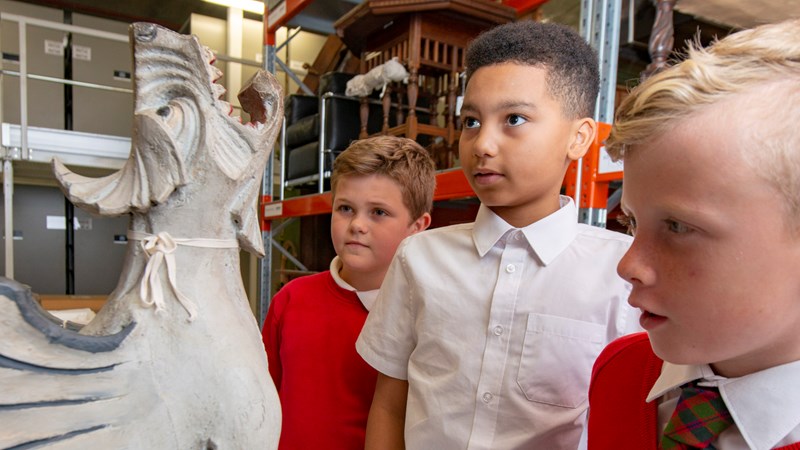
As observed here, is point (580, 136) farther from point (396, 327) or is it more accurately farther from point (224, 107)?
point (224, 107)

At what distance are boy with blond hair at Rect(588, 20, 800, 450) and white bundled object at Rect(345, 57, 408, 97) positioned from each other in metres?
1.56

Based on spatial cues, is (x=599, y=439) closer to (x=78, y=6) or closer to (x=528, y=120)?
(x=528, y=120)

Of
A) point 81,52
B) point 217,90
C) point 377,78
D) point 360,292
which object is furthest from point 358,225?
point 81,52

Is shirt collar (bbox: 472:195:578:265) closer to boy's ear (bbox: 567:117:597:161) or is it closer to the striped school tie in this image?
boy's ear (bbox: 567:117:597:161)

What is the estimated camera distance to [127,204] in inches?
18.0

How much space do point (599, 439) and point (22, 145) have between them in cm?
311

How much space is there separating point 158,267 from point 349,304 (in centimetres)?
55

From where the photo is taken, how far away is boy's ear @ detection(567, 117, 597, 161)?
2.38 feet

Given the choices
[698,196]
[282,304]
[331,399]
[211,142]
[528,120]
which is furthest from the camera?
[282,304]

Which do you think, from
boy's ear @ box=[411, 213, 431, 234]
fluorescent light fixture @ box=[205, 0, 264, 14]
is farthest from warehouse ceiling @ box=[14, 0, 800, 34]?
boy's ear @ box=[411, 213, 431, 234]

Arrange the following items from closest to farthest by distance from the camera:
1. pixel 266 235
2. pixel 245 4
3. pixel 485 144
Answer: pixel 485 144
pixel 266 235
pixel 245 4

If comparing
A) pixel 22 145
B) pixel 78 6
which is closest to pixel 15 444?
pixel 22 145

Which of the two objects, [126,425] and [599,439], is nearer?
[126,425]

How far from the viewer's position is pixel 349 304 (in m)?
0.98
